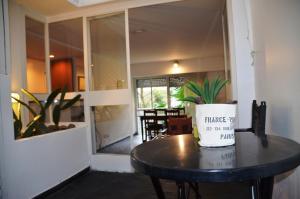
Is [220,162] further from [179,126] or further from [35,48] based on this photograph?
[35,48]

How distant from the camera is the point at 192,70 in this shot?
22.1 feet

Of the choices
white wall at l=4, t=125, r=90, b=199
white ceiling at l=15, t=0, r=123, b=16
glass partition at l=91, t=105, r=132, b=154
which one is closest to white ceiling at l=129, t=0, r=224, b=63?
white ceiling at l=15, t=0, r=123, b=16

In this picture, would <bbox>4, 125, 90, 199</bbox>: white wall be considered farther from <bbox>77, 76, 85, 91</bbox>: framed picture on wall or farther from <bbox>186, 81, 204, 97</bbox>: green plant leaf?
<bbox>186, 81, 204, 97</bbox>: green plant leaf

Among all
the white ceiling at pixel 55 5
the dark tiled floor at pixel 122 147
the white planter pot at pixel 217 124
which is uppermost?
the white ceiling at pixel 55 5

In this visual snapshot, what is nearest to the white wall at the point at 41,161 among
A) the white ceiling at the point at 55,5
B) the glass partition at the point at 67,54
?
the glass partition at the point at 67,54

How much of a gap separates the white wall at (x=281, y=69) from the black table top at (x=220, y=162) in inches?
15.7

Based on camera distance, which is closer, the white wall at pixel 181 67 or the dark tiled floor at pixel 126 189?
the dark tiled floor at pixel 126 189

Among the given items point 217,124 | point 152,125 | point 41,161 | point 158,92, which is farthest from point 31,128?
point 158,92

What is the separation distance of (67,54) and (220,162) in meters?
4.05

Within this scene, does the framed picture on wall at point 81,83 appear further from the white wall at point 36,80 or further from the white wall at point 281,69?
the white wall at point 281,69

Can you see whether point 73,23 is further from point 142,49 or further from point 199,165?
point 199,165

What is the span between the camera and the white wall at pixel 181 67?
21.5ft

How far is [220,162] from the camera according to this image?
0.79m

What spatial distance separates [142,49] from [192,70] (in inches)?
74.0
